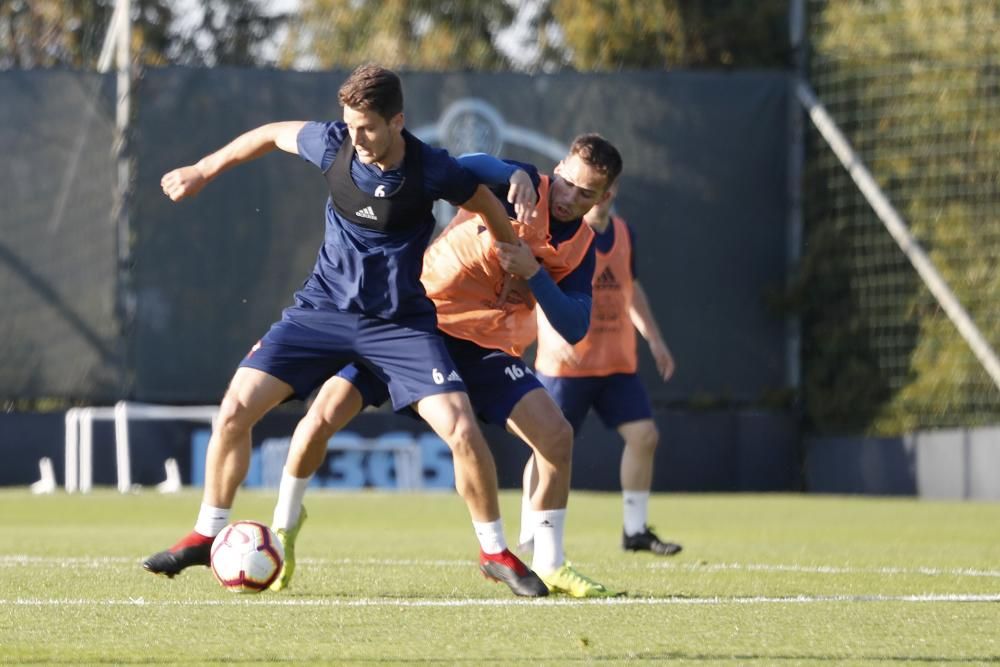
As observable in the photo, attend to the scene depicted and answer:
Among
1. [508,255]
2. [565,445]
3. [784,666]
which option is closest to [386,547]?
[565,445]

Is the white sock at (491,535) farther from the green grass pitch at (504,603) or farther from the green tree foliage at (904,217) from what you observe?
the green tree foliage at (904,217)

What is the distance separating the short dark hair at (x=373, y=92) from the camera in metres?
6.30

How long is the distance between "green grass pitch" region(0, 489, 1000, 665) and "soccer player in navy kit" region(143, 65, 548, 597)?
39 cm

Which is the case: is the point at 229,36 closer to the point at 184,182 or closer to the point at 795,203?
the point at 795,203

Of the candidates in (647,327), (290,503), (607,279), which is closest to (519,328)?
(290,503)

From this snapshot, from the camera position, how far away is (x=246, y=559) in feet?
21.4

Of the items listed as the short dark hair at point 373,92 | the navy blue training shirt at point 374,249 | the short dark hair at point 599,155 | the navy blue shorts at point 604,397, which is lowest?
the navy blue shorts at point 604,397

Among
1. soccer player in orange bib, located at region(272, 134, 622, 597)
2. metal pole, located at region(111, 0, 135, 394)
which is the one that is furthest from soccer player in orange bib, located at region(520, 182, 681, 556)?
metal pole, located at region(111, 0, 135, 394)

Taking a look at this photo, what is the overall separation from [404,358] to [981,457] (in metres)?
10.1

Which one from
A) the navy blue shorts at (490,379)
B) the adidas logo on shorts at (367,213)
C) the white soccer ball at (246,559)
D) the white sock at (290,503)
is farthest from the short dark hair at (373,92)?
the white sock at (290,503)

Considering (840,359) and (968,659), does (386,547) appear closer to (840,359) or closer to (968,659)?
(968,659)

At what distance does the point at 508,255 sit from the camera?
6.53 meters

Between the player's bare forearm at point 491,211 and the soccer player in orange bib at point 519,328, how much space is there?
53 mm

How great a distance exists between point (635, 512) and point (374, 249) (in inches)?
133
